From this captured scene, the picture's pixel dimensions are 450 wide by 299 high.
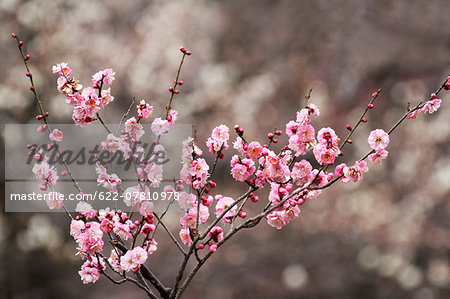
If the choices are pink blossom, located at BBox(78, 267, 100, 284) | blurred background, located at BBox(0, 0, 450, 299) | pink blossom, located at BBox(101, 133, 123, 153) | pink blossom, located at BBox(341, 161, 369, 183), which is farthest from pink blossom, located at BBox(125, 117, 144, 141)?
blurred background, located at BBox(0, 0, 450, 299)

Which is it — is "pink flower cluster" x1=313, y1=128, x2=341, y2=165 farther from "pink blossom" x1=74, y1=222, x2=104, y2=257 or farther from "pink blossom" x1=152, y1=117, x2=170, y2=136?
"pink blossom" x1=74, y1=222, x2=104, y2=257

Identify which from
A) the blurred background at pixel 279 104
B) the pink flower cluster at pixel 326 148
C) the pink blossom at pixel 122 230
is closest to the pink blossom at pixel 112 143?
the pink blossom at pixel 122 230

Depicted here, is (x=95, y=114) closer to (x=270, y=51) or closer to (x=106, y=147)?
(x=106, y=147)

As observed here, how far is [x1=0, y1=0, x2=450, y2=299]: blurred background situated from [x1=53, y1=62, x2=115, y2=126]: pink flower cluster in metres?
1.78

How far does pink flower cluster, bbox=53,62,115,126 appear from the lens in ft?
2.93

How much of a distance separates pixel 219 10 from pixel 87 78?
2.78 feet

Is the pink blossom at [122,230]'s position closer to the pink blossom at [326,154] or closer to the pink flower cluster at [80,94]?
the pink flower cluster at [80,94]

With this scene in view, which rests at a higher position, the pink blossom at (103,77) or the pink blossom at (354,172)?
the pink blossom at (103,77)

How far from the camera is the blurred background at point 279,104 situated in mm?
2570

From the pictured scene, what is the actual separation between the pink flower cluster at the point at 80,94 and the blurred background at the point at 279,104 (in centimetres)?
178

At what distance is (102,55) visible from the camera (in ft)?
9.19

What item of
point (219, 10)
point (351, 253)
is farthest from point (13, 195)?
point (351, 253)

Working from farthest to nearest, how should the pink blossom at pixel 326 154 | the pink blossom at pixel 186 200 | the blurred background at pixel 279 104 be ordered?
the blurred background at pixel 279 104, the pink blossom at pixel 186 200, the pink blossom at pixel 326 154

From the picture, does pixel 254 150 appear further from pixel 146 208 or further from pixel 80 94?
pixel 80 94
